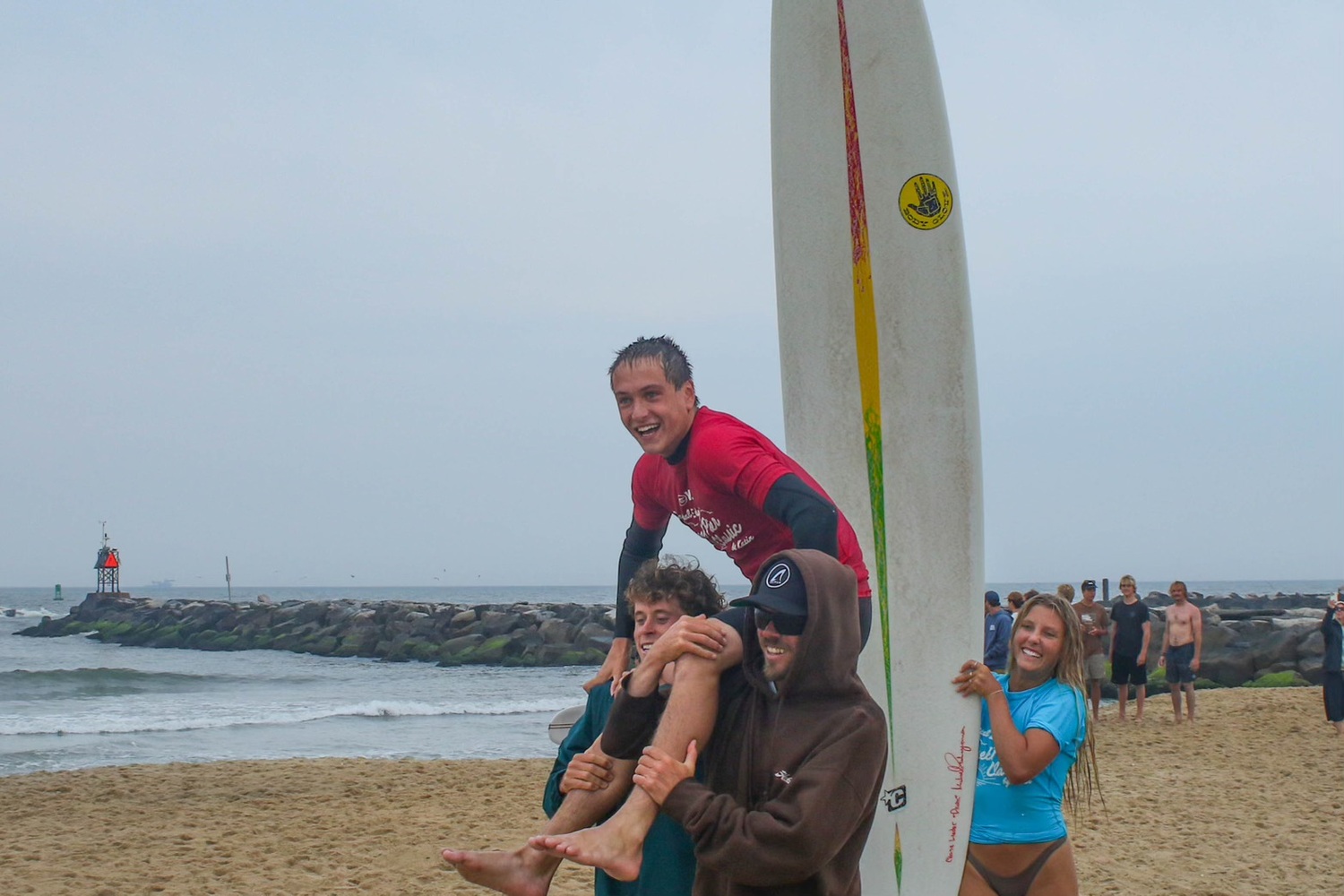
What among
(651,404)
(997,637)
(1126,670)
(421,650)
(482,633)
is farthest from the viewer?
(482,633)

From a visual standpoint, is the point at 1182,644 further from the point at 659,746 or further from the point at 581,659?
the point at 581,659

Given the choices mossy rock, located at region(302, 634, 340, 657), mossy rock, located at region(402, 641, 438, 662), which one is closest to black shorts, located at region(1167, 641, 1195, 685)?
mossy rock, located at region(402, 641, 438, 662)

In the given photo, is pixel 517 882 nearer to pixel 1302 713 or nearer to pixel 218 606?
pixel 1302 713

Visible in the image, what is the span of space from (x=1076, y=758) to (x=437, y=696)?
16.3 meters

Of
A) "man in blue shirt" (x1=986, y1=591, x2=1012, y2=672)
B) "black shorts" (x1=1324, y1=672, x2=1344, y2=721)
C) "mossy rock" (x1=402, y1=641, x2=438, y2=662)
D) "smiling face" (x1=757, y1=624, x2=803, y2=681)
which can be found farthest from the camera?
"mossy rock" (x1=402, y1=641, x2=438, y2=662)

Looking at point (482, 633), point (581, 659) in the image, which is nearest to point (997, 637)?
point (581, 659)

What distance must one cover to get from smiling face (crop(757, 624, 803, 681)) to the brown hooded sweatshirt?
14 mm

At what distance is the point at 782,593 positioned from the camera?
1.75m

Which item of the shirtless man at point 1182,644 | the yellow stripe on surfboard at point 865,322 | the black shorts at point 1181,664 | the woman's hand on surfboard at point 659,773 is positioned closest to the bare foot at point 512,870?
the woman's hand on surfboard at point 659,773

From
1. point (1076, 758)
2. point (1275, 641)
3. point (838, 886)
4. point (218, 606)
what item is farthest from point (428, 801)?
point (218, 606)

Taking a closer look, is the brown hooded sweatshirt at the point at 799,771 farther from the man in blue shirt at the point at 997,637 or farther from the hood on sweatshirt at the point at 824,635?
the man in blue shirt at the point at 997,637

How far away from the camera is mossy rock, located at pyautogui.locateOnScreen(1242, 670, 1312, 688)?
50.2 feet

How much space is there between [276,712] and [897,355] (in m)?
14.3

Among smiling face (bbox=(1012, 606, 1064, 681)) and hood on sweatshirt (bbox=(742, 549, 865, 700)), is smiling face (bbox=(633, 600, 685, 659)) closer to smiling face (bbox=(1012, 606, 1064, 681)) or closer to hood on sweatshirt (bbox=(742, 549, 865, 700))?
hood on sweatshirt (bbox=(742, 549, 865, 700))
